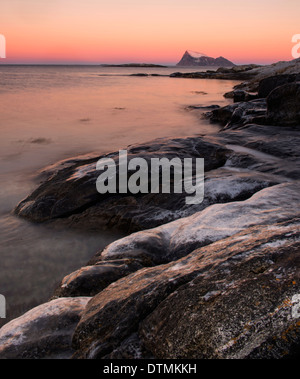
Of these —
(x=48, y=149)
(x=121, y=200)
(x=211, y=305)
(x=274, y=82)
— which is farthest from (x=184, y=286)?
(x=274, y=82)

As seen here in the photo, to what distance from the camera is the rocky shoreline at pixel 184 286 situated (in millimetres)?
1901

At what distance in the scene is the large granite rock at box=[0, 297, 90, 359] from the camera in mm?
2537

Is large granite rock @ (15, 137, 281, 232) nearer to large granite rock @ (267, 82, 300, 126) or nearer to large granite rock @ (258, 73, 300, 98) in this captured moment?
large granite rock @ (267, 82, 300, 126)

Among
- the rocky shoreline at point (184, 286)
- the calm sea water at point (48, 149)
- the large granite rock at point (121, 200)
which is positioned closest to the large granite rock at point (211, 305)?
the rocky shoreline at point (184, 286)

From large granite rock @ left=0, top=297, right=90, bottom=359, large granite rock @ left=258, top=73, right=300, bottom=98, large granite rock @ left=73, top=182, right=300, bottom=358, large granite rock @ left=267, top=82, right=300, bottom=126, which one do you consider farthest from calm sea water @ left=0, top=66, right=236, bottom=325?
large granite rock @ left=267, top=82, right=300, bottom=126

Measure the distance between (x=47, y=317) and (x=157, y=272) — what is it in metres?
1.16

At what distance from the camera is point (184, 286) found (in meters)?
2.35

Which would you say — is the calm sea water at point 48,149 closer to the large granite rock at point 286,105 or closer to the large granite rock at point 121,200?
the large granite rock at point 121,200

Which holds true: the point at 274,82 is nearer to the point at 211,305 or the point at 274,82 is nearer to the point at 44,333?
the point at 211,305

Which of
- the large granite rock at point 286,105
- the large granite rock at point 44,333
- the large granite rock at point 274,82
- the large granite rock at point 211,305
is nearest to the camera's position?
the large granite rock at point 211,305

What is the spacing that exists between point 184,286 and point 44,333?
1.39m

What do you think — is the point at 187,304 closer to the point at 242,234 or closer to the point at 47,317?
the point at 242,234

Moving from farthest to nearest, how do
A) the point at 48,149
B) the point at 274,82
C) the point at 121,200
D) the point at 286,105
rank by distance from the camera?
the point at 274,82 < the point at 48,149 < the point at 286,105 < the point at 121,200
